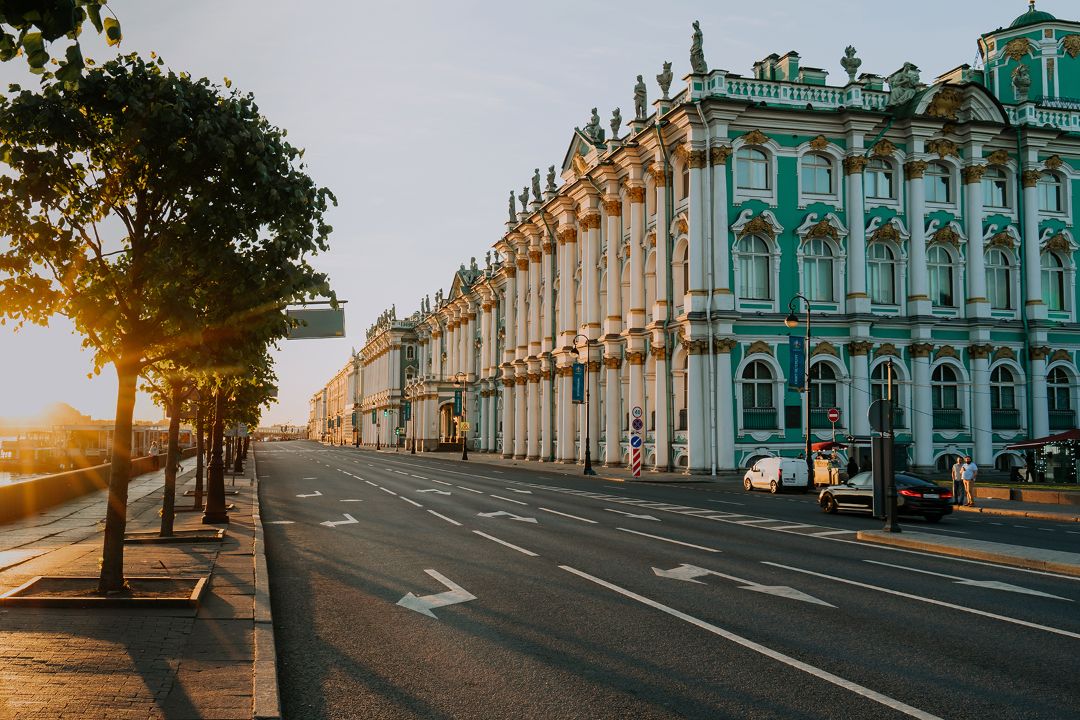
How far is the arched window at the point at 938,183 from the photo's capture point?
5025 centimetres

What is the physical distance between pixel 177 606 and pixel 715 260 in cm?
Result: 3914

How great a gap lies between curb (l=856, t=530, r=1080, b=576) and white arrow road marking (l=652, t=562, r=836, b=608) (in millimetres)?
5221

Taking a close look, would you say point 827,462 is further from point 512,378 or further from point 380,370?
point 380,370

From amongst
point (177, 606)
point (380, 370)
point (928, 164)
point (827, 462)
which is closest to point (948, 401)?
point (928, 164)

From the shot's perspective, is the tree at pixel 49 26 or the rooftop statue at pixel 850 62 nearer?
the tree at pixel 49 26

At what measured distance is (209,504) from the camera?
2002 cm

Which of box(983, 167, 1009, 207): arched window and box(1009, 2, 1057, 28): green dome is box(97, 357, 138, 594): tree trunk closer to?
box(983, 167, 1009, 207): arched window

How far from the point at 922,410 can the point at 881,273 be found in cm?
781

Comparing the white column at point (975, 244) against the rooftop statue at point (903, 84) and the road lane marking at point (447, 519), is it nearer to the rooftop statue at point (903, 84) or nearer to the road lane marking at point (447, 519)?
the rooftop statue at point (903, 84)

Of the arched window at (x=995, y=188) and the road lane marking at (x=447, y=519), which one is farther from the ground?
the arched window at (x=995, y=188)

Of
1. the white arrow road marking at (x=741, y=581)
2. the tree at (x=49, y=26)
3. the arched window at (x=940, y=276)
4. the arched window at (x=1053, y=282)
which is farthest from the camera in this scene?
the arched window at (x=1053, y=282)

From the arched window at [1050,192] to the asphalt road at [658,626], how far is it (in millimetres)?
38293

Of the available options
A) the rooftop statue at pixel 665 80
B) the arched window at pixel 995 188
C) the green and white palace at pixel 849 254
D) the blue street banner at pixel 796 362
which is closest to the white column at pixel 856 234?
the green and white palace at pixel 849 254

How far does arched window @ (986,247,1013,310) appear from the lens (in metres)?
51.2
